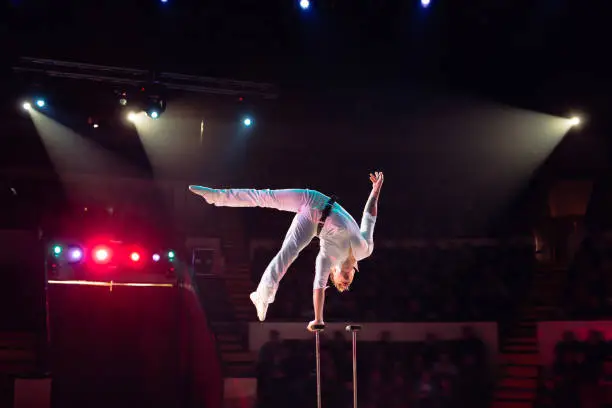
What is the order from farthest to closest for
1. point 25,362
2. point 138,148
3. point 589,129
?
point 138,148
point 589,129
point 25,362

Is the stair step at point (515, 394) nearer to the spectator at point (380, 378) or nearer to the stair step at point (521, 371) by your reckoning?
the stair step at point (521, 371)

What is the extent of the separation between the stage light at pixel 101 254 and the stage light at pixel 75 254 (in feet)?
0.51

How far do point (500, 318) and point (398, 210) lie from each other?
225 centimetres

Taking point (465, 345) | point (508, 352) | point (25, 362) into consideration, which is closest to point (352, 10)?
point (465, 345)

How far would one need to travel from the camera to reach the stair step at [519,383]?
8.67 meters

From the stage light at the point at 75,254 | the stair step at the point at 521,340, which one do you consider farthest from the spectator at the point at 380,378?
the stage light at the point at 75,254

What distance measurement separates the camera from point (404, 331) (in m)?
8.60

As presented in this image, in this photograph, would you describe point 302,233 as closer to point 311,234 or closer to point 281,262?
point 311,234

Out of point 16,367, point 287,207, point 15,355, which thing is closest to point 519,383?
point 287,207

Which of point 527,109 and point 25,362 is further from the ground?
point 527,109

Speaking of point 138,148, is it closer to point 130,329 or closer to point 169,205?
point 169,205

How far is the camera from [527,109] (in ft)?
29.6

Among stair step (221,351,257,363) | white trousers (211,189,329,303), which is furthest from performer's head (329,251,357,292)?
stair step (221,351,257,363)

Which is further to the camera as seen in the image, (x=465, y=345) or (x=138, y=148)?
(x=138, y=148)
